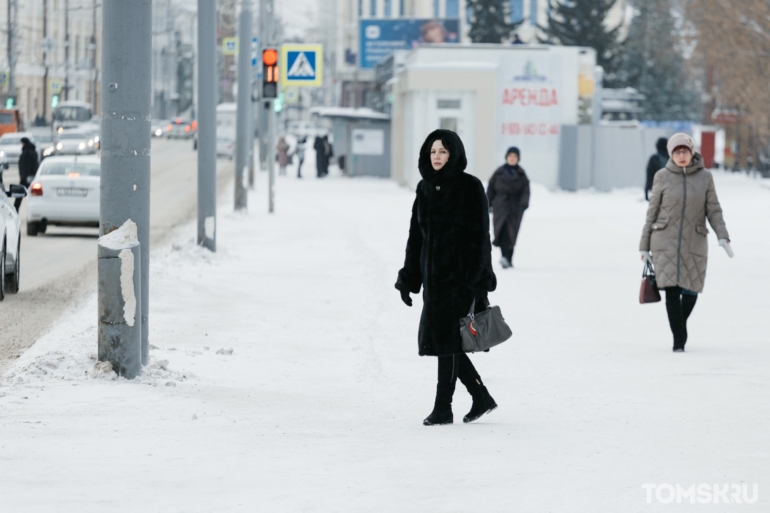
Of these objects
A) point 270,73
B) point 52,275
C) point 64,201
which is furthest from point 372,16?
point 52,275

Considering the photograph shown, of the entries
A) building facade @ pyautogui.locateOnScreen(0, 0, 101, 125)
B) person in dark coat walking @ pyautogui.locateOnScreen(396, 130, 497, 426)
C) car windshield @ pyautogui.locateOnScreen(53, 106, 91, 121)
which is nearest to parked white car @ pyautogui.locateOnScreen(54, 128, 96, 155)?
building facade @ pyautogui.locateOnScreen(0, 0, 101, 125)

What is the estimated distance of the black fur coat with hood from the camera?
22.6ft

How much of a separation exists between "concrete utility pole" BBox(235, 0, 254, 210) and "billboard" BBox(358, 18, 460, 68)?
44.9 m

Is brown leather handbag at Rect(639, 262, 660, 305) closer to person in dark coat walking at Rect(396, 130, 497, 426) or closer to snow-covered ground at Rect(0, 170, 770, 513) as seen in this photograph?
snow-covered ground at Rect(0, 170, 770, 513)

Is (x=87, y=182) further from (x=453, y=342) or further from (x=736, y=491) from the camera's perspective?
(x=736, y=491)

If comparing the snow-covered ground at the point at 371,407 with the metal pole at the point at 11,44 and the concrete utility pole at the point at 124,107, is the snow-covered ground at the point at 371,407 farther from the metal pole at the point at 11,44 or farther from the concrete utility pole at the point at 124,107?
the metal pole at the point at 11,44

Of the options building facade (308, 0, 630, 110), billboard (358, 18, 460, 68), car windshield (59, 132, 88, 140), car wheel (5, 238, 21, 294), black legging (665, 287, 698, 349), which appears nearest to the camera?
black legging (665, 287, 698, 349)

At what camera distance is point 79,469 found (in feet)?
19.7

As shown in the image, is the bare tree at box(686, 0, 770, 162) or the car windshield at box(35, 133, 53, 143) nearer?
the bare tree at box(686, 0, 770, 162)

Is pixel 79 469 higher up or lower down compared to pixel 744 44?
lower down

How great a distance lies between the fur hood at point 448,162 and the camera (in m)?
6.84

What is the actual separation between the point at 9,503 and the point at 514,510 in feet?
6.22

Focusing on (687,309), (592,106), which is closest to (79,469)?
(687,309)

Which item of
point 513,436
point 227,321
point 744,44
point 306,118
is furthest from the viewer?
point 306,118
